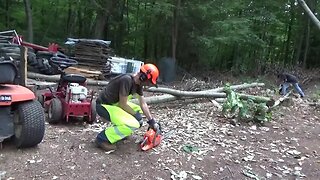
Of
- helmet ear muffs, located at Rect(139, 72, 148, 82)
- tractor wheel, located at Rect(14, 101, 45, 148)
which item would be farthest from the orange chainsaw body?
tractor wheel, located at Rect(14, 101, 45, 148)

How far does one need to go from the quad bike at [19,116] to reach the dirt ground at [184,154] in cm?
21

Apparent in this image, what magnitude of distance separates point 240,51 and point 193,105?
1410 centimetres

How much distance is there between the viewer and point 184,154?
5.24 meters

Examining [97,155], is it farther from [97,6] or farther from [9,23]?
Answer: [9,23]

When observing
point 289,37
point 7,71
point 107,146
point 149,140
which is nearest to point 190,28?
point 289,37

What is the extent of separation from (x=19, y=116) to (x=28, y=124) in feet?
0.62

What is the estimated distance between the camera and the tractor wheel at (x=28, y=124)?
15.0 ft

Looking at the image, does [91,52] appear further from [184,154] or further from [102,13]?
[184,154]

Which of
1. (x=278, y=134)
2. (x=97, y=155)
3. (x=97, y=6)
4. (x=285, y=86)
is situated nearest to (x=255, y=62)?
(x=285, y=86)

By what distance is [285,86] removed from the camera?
1216cm

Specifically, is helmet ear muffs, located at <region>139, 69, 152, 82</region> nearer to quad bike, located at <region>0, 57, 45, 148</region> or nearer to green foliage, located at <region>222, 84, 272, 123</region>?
quad bike, located at <region>0, 57, 45, 148</region>

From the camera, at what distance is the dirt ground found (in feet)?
14.6

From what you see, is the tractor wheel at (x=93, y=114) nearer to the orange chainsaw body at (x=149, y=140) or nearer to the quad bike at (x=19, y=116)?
the orange chainsaw body at (x=149, y=140)

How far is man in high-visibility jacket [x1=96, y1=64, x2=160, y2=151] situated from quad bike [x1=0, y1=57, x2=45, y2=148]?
33.4 inches
